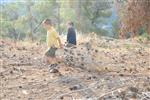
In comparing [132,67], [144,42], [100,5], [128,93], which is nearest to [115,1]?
[132,67]

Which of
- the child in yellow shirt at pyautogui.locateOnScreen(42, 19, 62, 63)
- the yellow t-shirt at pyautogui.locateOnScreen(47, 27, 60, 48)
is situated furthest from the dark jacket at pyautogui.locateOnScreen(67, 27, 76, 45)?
the yellow t-shirt at pyautogui.locateOnScreen(47, 27, 60, 48)

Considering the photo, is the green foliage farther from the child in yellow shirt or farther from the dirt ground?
the child in yellow shirt

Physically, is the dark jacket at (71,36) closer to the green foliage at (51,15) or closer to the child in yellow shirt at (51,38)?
the child in yellow shirt at (51,38)

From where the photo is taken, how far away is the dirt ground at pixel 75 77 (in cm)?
809

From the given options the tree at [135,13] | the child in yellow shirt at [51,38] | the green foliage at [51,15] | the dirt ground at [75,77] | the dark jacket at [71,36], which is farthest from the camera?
the green foliage at [51,15]

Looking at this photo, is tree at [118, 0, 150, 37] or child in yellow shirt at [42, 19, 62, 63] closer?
child in yellow shirt at [42, 19, 62, 63]

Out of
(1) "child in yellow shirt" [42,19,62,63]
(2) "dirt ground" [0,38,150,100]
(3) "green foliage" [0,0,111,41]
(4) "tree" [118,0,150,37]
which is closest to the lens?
(2) "dirt ground" [0,38,150,100]

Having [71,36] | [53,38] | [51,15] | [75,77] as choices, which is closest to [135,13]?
[53,38]

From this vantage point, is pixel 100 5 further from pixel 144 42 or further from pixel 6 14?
pixel 144 42

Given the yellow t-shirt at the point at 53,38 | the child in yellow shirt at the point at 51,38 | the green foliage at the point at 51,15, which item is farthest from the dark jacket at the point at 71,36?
the green foliage at the point at 51,15

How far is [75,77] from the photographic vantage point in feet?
31.2

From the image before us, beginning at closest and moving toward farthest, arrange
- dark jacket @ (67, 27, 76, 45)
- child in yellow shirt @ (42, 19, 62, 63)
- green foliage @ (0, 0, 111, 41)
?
child in yellow shirt @ (42, 19, 62, 63) < dark jacket @ (67, 27, 76, 45) < green foliage @ (0, 0, 111, 41)

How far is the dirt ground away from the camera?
809 cm

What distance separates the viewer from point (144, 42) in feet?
61.0
